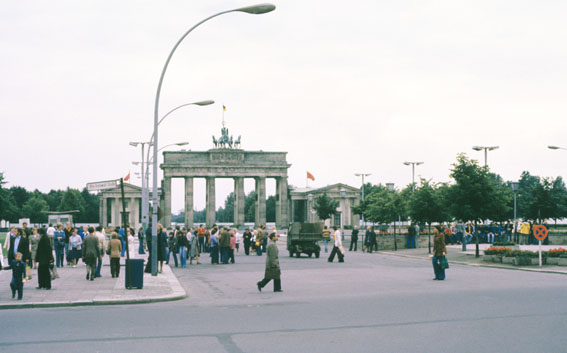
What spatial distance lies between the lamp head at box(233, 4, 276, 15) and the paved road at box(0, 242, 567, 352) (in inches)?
282

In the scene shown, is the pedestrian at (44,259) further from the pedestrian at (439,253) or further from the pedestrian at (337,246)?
the pedestrian at (337,246)

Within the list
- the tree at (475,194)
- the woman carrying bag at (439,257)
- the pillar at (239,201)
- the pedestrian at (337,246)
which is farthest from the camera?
the pillar at (239,201)

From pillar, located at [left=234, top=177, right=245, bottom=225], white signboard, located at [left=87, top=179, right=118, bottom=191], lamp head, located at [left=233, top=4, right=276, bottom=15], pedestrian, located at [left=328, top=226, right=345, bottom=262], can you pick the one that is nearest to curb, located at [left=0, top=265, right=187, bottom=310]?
white signboard, located at [left=87, top=179, right=118, bottom=191]

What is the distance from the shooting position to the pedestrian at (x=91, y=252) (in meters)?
21.3

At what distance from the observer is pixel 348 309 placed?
531 inches

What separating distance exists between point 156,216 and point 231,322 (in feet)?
42.0

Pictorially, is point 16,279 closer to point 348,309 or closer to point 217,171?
point 348,309

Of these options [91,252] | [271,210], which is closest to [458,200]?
[91,252]

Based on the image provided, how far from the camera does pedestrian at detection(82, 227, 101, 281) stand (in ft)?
69.8

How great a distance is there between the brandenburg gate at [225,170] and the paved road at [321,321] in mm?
87093

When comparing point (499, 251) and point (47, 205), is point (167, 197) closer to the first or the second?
point (47, 205)

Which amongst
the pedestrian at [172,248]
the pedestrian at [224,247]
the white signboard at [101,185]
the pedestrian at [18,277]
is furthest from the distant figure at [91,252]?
the pedestrian at [224,247]

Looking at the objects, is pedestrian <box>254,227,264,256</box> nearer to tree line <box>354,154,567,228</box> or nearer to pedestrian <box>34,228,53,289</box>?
tree line <box>354,154,567,228</box>

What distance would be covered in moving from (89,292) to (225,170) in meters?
89.1
